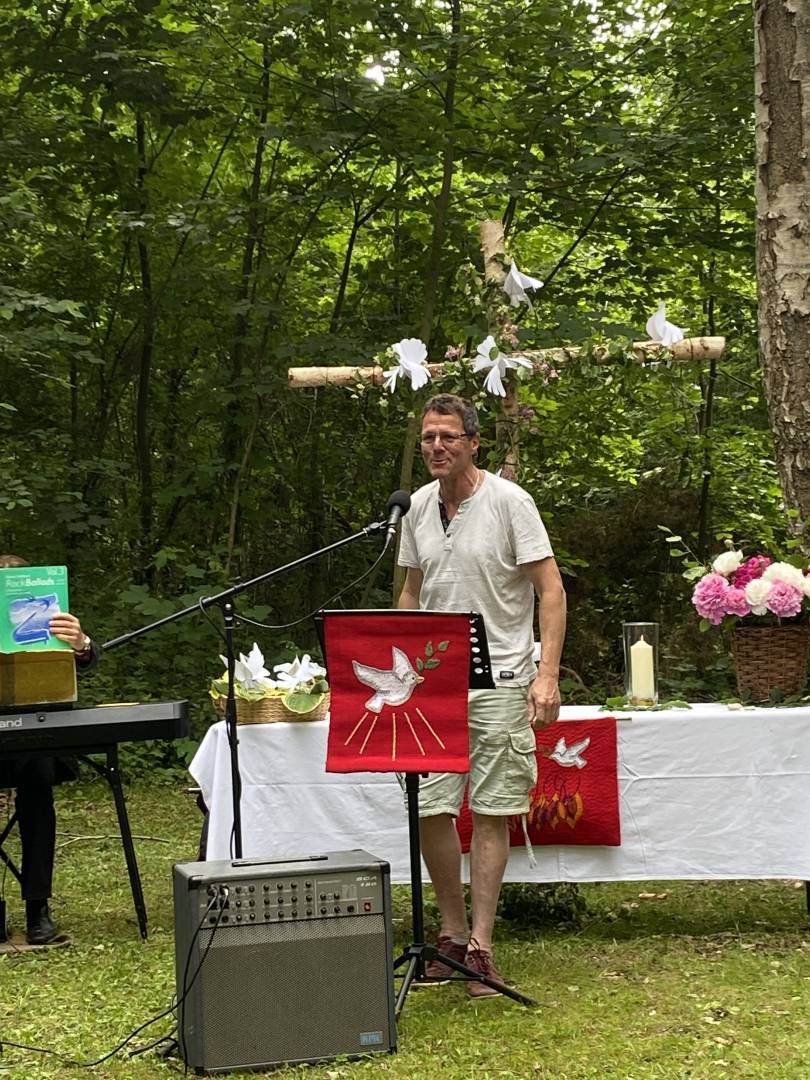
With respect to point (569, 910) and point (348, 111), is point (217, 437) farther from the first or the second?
point (569, 910)

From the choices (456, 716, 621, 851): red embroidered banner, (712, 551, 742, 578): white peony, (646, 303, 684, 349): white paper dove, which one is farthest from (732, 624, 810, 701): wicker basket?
(646, 303, 684, 349): white paper dove

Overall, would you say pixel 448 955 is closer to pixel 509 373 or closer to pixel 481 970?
pixel 481 970

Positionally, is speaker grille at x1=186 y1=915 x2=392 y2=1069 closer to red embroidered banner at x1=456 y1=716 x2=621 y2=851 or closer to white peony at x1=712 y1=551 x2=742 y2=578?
red embroidered banner at x1=456 y1=716 x2=621 y2=851

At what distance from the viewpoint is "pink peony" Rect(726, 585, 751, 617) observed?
4.38 metres

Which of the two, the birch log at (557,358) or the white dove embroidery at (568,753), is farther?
the birch log at (557,358)

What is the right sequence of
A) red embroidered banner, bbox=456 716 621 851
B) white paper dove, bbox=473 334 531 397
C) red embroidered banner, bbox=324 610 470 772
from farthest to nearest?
white paper dove, bbox=473 334 531 397, red embroidered banner, bbox=456 716 621 851, red embroidered banner, bbox=324 610 470 772

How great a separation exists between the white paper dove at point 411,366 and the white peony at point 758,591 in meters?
1.42

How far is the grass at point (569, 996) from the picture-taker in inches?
118

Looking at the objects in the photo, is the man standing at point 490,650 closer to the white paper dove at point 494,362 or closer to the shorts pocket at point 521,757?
the shorts pocket at point 521,757

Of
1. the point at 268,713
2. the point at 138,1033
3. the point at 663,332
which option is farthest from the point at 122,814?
the point at 663,332

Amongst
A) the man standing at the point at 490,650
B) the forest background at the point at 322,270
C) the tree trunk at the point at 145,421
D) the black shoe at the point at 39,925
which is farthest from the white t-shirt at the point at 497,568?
the tree trunk at the point at 145,421

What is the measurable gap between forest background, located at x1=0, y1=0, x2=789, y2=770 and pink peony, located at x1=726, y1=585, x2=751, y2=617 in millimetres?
2185

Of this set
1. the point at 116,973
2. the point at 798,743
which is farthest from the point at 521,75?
the point at 116,973

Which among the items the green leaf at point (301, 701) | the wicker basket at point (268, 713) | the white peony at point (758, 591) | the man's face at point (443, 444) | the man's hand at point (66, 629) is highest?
the man's face at point (443, 444)
